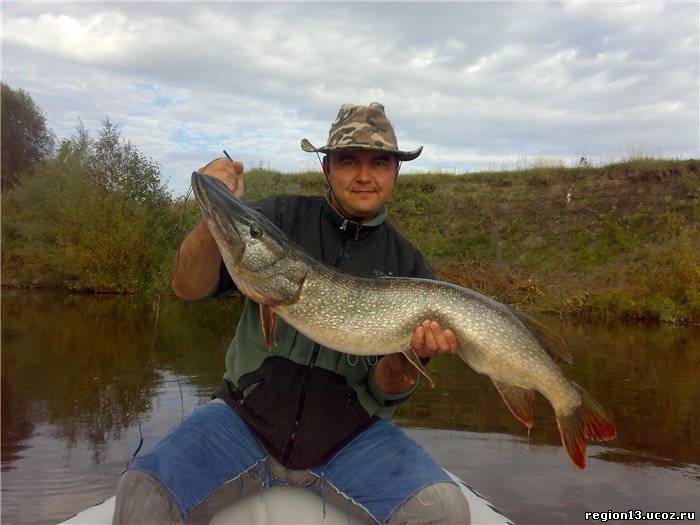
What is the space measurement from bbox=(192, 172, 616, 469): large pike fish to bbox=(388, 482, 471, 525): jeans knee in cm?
55

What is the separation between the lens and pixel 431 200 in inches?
899

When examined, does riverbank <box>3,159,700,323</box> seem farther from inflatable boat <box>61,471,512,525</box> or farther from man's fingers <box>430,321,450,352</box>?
man's fingers <box>430,321,450,352</box>

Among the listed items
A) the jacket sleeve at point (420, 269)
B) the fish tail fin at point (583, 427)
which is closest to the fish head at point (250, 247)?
the jacket sleeve at point (420, 269)

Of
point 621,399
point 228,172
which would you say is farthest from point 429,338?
point 621,399

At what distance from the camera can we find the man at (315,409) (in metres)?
2.44

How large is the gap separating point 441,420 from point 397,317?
→ 371cm

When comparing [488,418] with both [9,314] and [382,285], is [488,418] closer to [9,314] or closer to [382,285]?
[382,285]

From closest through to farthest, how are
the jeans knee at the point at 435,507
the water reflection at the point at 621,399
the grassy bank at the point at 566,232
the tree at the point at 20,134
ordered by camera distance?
the jeans knee at the point at 435,507
the water reflection at the point at 621,399
the grassy bank at the point at 566,232
the tree at the point at 20,134

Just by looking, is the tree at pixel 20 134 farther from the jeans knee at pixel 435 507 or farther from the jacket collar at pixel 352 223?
the jeans knee at pixel 435 507

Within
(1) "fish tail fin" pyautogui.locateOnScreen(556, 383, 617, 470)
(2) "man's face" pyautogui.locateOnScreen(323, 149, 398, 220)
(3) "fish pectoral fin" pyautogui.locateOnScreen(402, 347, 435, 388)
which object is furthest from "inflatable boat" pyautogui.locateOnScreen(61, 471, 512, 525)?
(2) "man's face" pyautogui.locateOnScreen(323, 149, 398, 220)

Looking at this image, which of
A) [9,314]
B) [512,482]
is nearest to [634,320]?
[512,482]

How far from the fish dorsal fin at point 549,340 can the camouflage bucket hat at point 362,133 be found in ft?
4.07

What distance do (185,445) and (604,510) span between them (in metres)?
3.22

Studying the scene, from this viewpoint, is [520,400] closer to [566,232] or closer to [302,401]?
[302,401]
